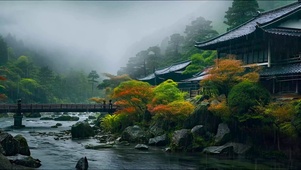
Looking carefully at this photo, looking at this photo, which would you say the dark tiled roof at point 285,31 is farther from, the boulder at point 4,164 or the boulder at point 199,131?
the boulder at point 4,164

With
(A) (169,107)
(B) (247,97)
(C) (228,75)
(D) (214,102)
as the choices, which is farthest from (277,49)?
(A) (169,107)

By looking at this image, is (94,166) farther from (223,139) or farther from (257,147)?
(257,147)

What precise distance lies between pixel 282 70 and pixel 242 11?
35.7 meters

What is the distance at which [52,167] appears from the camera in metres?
20.2

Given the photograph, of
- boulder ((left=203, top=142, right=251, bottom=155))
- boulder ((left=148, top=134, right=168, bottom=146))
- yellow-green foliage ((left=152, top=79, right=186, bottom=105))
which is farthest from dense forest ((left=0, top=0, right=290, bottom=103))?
boulder ((left=203, top=142, right=251, bottom=155))

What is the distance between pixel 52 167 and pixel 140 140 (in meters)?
12.3

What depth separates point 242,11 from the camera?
192ft

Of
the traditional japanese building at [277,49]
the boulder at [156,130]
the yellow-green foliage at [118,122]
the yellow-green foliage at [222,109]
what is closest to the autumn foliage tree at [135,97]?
the yellow-green foliage at [118,122]

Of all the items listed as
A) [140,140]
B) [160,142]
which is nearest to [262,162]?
[160,142]

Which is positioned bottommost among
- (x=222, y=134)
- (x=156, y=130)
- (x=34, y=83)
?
(x=156, y=130)

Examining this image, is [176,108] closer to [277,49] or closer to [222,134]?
[222,134]

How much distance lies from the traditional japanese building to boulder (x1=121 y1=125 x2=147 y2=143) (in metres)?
13.3

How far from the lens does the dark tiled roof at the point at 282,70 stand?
24906 mm

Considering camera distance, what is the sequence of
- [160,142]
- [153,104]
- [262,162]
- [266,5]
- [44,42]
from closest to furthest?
[262,162], [160,142], [153,104], [266,5], [44,42]
